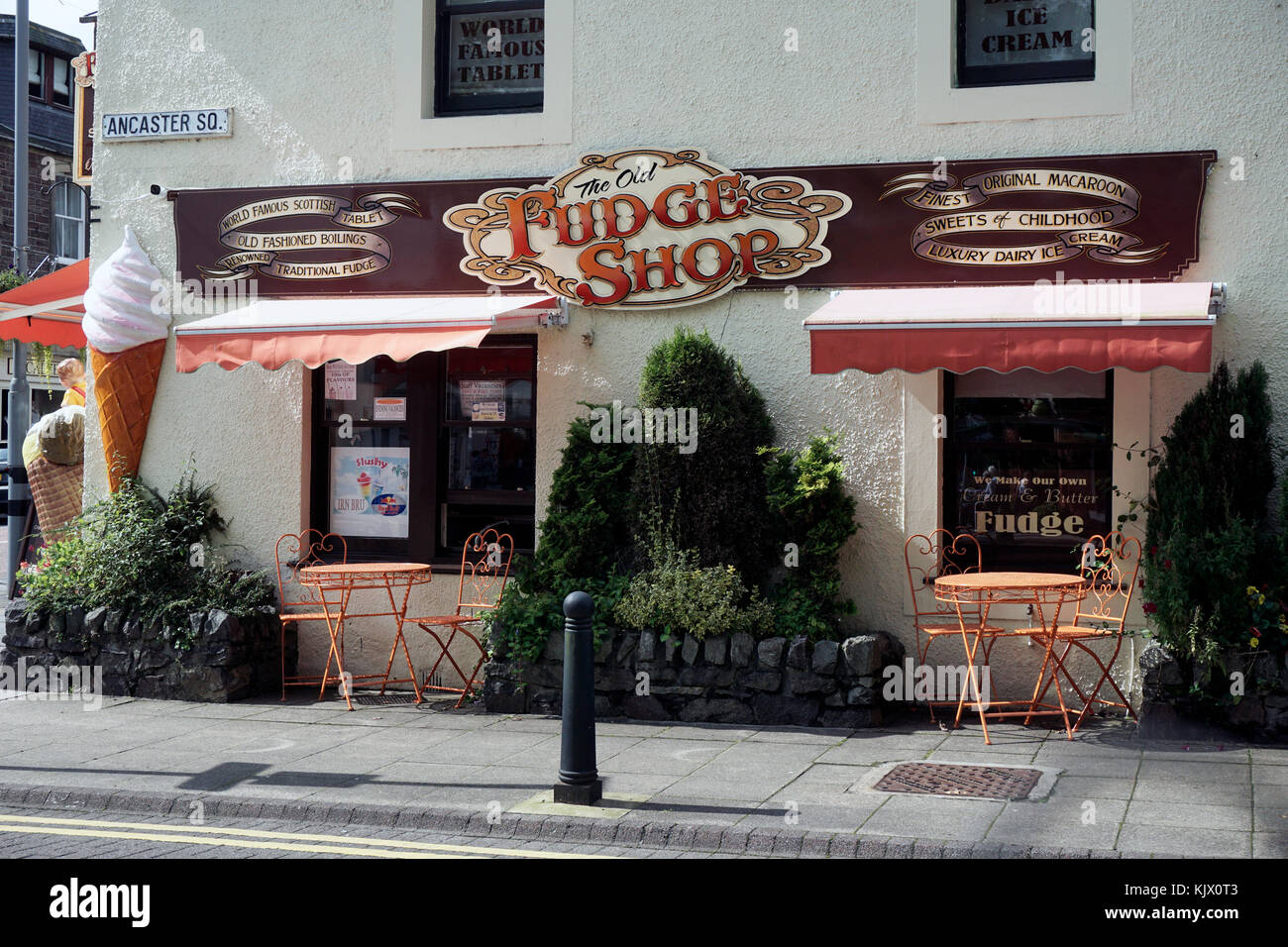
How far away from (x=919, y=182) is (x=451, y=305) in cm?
335

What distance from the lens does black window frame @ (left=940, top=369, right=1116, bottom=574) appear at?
8984 millimetres

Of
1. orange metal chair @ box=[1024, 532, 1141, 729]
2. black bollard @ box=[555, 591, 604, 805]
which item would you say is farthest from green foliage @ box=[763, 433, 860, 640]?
black bollard @ box=[555, 591, 604, 805]

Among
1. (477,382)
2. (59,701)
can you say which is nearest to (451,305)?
(477,382)

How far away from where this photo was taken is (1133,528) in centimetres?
877

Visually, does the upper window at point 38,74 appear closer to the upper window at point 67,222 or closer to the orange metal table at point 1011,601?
the upper window at point 67,222

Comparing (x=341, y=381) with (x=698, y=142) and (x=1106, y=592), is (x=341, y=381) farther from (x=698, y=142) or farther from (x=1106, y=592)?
(x=1106, y=592)

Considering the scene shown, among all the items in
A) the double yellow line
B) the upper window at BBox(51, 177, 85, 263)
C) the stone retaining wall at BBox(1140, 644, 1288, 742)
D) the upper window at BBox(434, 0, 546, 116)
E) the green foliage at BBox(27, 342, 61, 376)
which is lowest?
the double yellow line

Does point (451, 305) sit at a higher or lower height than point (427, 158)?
lower

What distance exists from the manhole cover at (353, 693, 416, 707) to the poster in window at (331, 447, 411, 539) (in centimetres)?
125

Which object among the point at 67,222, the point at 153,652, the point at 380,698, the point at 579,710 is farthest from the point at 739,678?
the point at 67,222

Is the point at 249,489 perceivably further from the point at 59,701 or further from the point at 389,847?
the point at 389,847

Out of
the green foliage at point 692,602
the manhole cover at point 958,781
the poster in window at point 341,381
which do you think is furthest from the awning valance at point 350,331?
the manhole cover at point 958,781

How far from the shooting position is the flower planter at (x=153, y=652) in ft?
31.9

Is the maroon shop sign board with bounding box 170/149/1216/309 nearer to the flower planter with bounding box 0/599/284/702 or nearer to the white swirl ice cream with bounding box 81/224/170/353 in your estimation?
the white swirl ice cream with bounding box 81/224/170/353
